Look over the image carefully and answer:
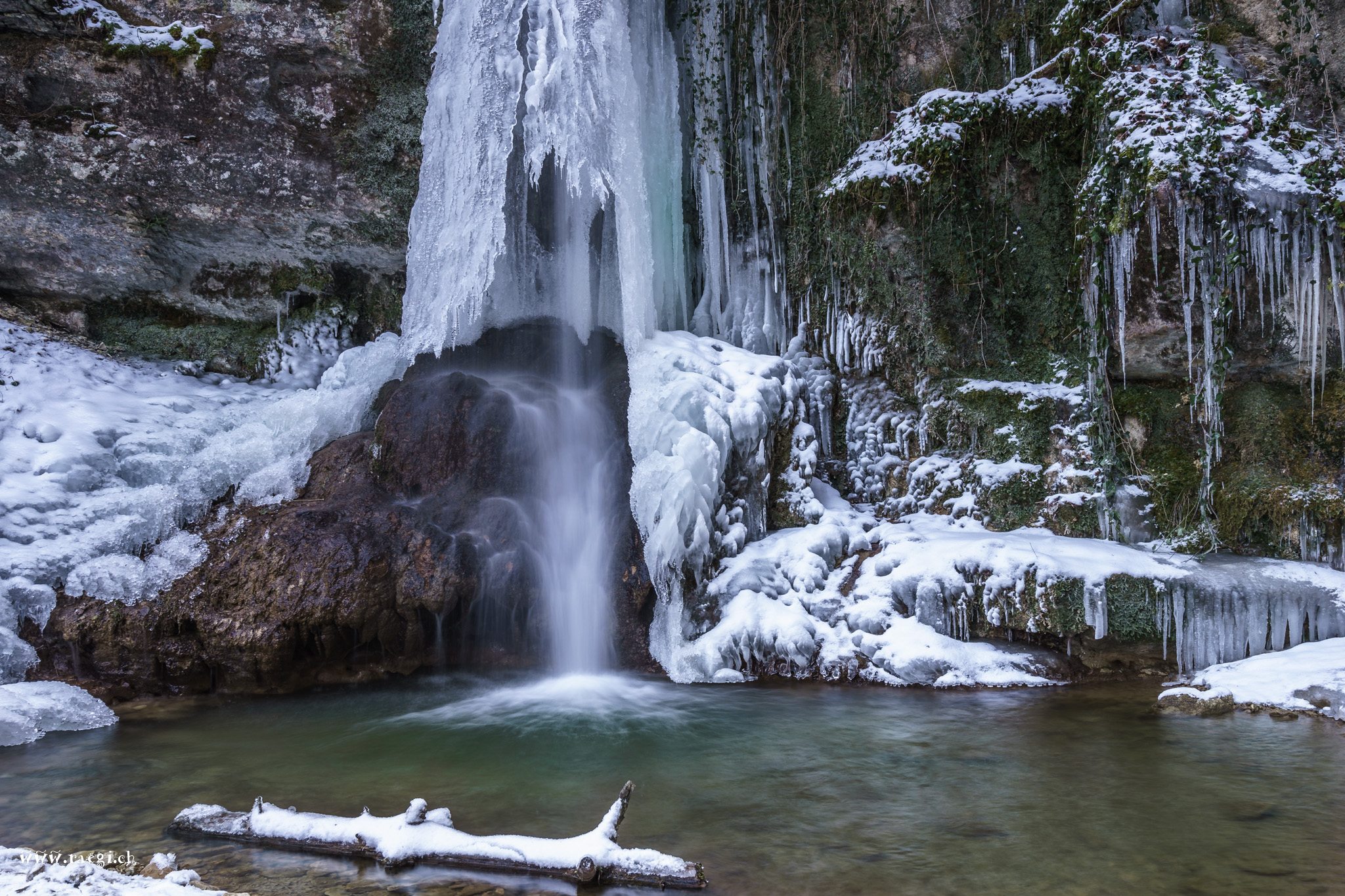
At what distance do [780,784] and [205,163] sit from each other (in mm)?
9450

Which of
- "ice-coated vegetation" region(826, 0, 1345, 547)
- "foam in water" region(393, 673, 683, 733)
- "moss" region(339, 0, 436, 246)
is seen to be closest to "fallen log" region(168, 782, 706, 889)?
"foam in water" region(393, 673, 683, 733)

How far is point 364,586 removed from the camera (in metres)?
6.09

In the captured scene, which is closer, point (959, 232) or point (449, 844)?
point (449, 844)

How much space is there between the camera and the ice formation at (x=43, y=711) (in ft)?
15.7

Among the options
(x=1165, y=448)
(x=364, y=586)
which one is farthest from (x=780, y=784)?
(x=1165, y=448)

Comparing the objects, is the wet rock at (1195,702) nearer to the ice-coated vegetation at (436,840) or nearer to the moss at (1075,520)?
the moss at (1075,520)

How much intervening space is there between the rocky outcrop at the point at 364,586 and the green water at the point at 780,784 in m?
0.60

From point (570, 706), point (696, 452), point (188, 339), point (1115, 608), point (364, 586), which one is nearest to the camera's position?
point (570, 706)

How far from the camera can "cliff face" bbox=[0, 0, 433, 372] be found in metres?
8.48

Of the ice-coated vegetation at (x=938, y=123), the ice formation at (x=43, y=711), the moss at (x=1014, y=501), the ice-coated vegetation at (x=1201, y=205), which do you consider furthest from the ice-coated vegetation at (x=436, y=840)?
the ice-coated vegetation at (x=938, y=123)

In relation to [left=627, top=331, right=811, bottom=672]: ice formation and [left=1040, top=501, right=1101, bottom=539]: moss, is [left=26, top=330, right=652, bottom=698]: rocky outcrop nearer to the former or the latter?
[left=627, top=331, right=811, bottom=672]: ice formation

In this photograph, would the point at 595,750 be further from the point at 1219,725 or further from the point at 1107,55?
the point at 1107,55

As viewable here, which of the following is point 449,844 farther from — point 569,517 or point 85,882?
point 569,517

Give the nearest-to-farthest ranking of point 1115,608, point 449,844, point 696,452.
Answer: point 449,844 → point 1115,608 → point 696,452
